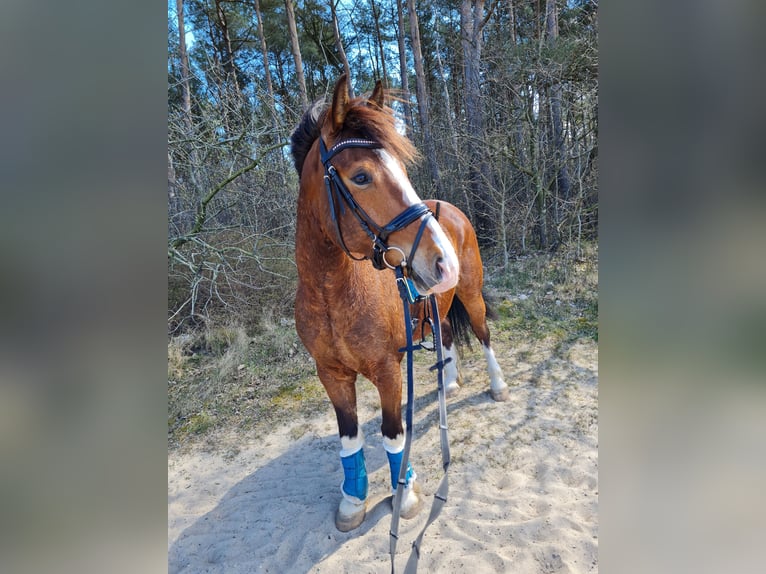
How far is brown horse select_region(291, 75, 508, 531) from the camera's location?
4.43 ft

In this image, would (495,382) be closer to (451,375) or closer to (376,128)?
(451,375)

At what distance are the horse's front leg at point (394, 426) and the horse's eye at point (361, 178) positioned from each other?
974 millimetres

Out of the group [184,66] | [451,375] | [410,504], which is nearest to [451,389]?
[451,375]

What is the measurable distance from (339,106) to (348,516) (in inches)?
85.7

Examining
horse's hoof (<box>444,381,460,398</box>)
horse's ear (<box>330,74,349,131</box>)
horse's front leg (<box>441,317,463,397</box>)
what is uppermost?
horse's ear (<box>330,74,349,131</box>)

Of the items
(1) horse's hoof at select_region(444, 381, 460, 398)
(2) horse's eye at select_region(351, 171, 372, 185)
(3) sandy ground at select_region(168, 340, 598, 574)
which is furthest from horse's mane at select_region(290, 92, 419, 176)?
(1) horse's hoof at select_region(444, 381, 460, 398)

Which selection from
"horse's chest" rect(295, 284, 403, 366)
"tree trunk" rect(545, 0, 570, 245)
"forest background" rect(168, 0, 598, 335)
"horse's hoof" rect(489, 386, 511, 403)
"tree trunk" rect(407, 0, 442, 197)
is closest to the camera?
"horse's chest" rect(295, 284, 403, 366)

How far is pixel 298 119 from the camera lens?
5551 millimetres

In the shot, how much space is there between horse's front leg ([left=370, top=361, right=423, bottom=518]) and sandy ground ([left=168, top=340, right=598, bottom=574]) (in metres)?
0.10

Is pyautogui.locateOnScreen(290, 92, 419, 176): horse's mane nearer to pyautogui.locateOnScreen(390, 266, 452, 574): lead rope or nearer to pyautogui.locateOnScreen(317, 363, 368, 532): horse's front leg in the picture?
pyautogui.locateOnScreen(390, 266, 452, 574): lead rope

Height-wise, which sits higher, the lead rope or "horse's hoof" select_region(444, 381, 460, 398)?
the lead rope

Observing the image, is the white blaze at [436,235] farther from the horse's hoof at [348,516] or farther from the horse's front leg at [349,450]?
the horse's hoof at [348,516]

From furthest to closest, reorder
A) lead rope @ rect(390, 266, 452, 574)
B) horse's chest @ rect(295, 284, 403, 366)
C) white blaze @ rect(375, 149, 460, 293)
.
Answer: horse's chest @ rect(295, 284, 403, 366)
lead rope @ rect(390, 266, 452, 574)
white blaze @ rect(375, 149, 460, 293)
